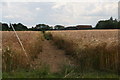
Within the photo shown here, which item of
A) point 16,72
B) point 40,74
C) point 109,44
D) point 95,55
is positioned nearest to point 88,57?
point 95,55

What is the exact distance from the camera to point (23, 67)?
8414mm

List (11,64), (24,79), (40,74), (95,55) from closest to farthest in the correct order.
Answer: (24,79), (40,74), (11,64), (95,55)

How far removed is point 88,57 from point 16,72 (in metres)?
2.81

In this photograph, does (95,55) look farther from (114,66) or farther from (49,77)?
(49,77)

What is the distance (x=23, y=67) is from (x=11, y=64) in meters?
0.52

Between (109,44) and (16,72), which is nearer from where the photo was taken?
(16,72)

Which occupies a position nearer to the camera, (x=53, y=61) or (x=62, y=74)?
(x=62, y=74)

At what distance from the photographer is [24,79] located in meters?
6.88

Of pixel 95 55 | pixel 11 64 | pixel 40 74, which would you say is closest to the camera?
pixel 40 74

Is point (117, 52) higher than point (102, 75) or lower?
higher

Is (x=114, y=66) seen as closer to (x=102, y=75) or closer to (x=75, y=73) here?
(x=102, y=75)

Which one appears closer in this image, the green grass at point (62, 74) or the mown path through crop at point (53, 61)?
the green grass at point (62, 74)

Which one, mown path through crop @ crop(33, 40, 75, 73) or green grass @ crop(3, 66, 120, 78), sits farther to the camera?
mown path through crop @ crop(33, 40, 75, 73)

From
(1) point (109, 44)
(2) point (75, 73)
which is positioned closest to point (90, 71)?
(2) point (75, 73)
